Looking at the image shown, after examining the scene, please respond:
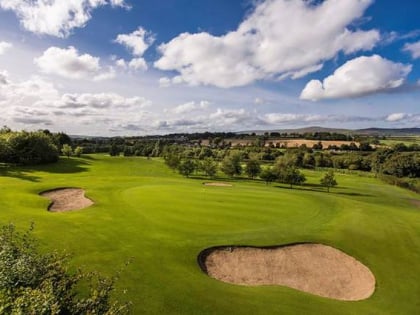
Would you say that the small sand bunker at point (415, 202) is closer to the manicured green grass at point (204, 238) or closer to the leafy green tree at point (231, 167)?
the manicured green grass at point (204, 238)

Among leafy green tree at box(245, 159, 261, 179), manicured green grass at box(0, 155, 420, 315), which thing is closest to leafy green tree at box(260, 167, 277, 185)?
leafy green tree at box(245, 159, 261, 179)

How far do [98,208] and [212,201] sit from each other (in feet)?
44.1

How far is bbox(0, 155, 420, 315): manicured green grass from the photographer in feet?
54.2

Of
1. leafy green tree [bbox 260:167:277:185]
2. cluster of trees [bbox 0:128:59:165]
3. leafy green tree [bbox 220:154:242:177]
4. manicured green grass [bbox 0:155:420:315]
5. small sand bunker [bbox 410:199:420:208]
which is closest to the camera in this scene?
manicured green grass [bbox 0:155:420:315]

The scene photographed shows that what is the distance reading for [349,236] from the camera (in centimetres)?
2812

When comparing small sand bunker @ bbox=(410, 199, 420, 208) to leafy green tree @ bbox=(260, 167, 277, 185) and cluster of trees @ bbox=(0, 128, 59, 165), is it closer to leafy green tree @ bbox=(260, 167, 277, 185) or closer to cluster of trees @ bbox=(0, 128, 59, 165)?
leafy green tree @ bbox=(260, 167, 277, 185)

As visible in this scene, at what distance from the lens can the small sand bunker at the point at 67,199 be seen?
32.8 meters

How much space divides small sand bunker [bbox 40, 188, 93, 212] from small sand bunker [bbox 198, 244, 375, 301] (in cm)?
1887

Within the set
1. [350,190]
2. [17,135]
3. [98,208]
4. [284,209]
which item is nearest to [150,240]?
[98,208]

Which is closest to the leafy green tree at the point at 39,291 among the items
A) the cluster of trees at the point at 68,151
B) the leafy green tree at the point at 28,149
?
the leafy green tree at the point at 28,149

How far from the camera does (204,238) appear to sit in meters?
24.2

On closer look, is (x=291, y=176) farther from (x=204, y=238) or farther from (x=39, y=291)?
(x=39, y=291)

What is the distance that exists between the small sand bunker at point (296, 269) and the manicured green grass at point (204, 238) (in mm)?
913

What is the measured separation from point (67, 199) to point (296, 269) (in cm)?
2906
